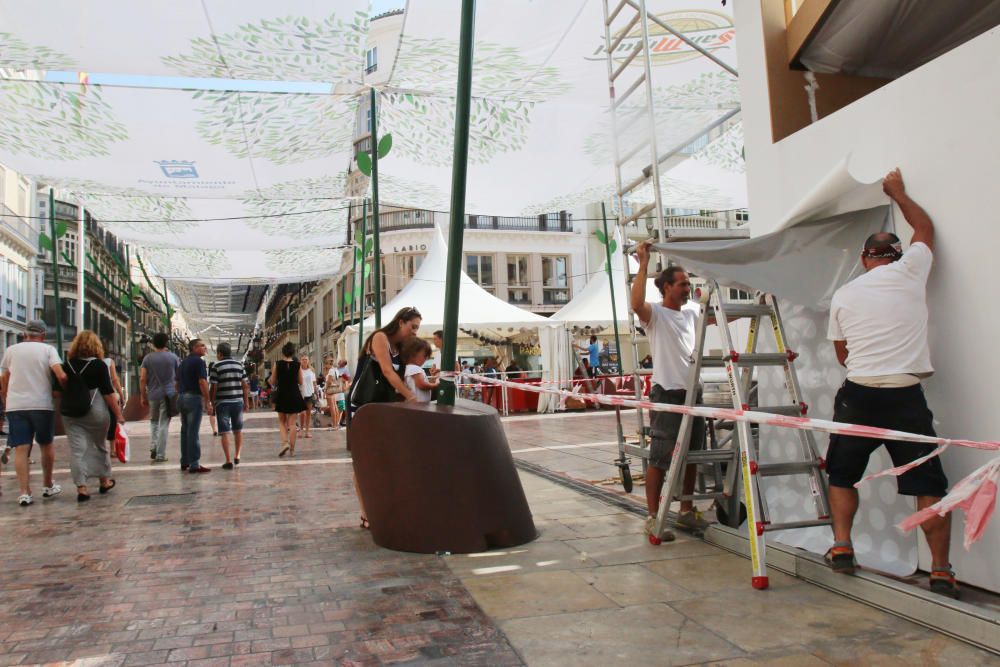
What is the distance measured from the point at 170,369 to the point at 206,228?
6148mm

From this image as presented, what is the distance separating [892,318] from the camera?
3.26 meters

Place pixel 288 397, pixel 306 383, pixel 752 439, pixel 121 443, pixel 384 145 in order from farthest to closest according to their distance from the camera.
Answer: pixel 306 383 → pixel 288 397 → pixel 384 145 → pixel 121 443 → pixel 752 439

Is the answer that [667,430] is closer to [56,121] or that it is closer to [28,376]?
[28,376]

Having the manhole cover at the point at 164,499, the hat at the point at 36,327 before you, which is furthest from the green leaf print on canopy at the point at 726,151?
the hat at the point at 36,327

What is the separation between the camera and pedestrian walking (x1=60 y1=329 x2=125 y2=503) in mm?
6754

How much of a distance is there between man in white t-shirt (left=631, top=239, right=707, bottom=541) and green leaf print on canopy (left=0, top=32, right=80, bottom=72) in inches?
251

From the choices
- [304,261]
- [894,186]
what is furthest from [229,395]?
[304,261]

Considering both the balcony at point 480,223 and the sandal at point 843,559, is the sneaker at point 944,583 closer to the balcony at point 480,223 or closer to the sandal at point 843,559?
the sandal at point 843,559

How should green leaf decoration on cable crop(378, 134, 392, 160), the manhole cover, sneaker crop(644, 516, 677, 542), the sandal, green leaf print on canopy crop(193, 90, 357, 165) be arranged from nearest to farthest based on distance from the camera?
the sandal < sneaker crop(644, 516, 677, 542) < the manhole cover < green leaf print on canopy crop(193, 90, 357, 165) < green leaf decoration on cable crop(378, 134, 392, 160)

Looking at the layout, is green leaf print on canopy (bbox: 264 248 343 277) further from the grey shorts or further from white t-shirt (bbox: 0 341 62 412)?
the grey shorts

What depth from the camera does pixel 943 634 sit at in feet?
9.16

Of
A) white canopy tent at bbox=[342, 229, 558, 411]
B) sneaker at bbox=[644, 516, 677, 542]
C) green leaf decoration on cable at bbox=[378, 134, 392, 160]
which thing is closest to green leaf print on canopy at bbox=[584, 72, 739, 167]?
green leaf decoration on cable at bbox=[378, 134, 392, 160]

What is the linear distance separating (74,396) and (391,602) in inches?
190

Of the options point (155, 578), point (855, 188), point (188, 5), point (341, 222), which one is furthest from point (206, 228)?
point (855, 188)
